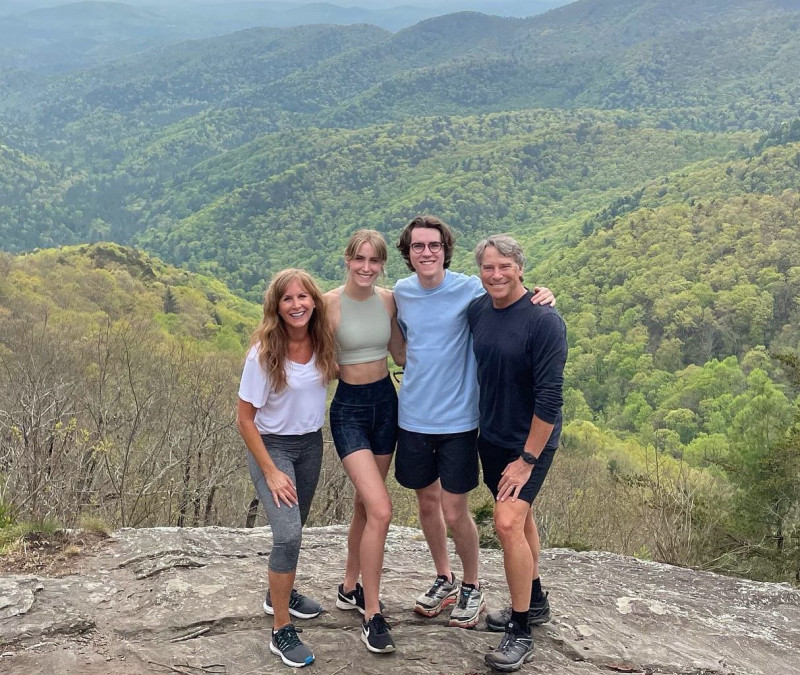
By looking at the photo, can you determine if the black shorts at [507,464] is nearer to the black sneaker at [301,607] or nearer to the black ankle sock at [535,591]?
the black ankle sock at [535,591]

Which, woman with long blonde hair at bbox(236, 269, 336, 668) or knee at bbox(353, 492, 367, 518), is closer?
woman with long blonde hair at bbox(236, 269, 336, 668)

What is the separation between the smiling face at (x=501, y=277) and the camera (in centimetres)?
393

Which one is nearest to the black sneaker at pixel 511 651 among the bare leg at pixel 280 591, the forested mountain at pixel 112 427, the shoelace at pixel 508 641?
the shoelace at pixel 508 641

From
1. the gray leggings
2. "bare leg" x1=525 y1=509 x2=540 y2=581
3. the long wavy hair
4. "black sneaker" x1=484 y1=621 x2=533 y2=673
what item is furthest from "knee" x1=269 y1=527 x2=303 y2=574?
"bare leg" x1=525 y1=509 x2=540 y2=581

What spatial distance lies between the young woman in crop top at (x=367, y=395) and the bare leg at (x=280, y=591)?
0.47 meters

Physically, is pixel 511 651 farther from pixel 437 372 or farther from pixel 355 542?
pixel 437 372

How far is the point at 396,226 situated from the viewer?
470 feet

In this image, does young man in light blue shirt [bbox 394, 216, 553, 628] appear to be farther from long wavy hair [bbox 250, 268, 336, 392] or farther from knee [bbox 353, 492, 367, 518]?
long wavy hair [bbox 250, 268, 336, 392]

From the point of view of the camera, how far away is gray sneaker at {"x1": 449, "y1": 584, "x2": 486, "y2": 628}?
4.60 m

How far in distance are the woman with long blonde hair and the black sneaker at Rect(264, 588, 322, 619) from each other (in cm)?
46

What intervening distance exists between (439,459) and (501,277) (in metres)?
1.23

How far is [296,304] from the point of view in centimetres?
391

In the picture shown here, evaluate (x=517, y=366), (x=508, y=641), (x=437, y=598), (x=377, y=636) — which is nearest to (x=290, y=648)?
(x=377, y=636)

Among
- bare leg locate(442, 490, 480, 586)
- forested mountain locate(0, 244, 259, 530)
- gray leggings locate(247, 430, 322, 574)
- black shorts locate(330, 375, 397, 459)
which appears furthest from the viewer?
forested mountain locate(0, 244, 259, 530)
